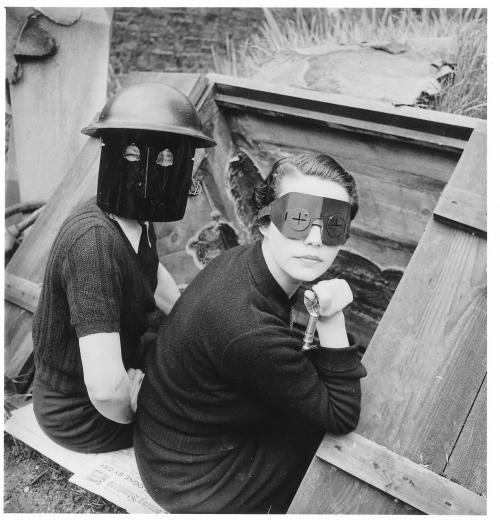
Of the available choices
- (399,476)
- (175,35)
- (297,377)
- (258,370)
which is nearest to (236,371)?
(258,370)

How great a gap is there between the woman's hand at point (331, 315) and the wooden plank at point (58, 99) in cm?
248

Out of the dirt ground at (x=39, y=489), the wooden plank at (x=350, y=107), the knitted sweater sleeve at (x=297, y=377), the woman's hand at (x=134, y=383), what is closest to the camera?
the knitted sweater sleeve at (x=297, y=377)

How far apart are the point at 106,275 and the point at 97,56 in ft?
7.77

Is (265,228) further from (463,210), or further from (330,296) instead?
(463,210)

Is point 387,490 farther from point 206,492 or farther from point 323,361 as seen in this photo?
point 206,492

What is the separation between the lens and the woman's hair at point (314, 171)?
1855mm

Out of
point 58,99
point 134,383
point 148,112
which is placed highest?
point 148,112

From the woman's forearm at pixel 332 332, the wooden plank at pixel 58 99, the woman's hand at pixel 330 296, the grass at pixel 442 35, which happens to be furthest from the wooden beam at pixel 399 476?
the wooden plank at pixel 58 99

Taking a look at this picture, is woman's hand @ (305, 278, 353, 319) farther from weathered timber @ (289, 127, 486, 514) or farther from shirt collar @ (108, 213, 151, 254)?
shirt collar @ (108, 213, 151, 254)

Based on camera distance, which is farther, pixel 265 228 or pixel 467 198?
pixel 467 198

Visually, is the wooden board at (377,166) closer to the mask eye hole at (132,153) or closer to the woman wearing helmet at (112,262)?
the woman wearing helmet at (112,262)

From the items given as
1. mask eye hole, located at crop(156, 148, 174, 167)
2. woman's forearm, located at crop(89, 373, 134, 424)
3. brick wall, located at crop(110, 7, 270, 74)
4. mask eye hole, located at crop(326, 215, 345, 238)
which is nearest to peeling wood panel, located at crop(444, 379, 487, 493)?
mask eye hole, located at crop(326, 215, 345, 238)

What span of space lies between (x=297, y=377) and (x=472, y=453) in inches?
23.9

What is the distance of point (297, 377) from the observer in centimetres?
172
